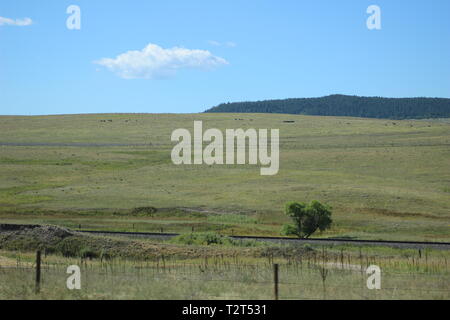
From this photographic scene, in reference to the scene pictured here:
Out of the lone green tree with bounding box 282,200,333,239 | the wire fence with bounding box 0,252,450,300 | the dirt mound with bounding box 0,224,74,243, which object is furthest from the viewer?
the lone green tree with bounding box 282,200,333,239

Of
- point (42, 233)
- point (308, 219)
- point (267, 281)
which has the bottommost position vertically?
point (308, 219)

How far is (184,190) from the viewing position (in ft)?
247

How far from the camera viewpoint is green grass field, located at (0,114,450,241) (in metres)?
55.1

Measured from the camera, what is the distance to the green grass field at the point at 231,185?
55.1m

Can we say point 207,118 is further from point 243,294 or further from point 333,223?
point 243,294

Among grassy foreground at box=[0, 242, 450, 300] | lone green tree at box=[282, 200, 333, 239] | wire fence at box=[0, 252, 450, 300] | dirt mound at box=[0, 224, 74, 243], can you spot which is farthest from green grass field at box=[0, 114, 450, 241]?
wire fence at box=[0, 252, 450, 300]

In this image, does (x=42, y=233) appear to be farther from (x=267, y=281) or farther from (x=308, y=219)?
(x=308, y=219)

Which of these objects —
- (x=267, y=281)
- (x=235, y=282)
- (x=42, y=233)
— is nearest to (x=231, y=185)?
(x=42, y=233)

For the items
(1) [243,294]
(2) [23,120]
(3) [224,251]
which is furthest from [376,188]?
(2) [23,120]

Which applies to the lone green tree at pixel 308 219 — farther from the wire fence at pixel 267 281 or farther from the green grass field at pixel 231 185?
the wire fence at pixel 267 281

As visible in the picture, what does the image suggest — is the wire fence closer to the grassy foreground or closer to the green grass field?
the grassy foreground

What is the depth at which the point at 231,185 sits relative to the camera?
7769cm

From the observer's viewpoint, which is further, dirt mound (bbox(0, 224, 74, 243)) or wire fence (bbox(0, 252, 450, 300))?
dirt mound (bbox(0, 224, 74, 243))
